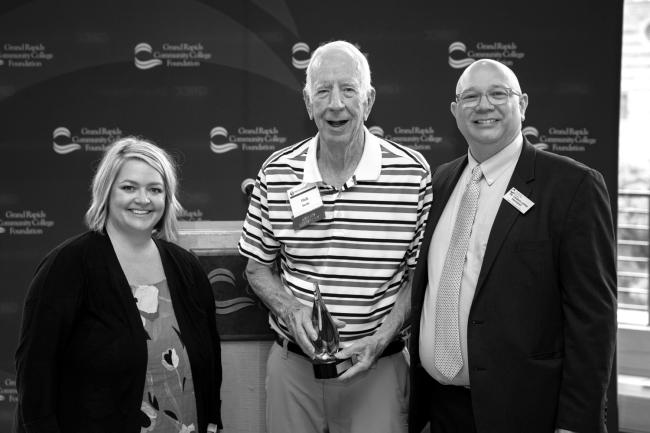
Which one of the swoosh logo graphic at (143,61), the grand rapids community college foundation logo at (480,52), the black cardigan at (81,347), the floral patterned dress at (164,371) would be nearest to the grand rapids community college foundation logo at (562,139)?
the grand rapids community college foundation logo at (480,52)

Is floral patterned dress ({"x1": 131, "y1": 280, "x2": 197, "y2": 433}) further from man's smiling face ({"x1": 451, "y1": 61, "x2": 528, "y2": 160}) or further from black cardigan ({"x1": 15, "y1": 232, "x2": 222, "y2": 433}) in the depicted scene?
man's smiling face ({"x1": 451, "y1": 61, "x2": 528, "y2": 160})

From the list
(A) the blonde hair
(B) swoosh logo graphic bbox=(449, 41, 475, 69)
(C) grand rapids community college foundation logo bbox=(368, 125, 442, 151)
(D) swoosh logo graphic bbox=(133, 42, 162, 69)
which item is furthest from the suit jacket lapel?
(D) swoosh logo graphic bbox=(133, 42, 162, 69)

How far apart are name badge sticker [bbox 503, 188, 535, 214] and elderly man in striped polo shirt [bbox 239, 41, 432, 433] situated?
35 centimetres

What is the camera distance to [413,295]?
2354mm

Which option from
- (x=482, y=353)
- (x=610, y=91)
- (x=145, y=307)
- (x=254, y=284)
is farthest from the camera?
(x=610, y=91)

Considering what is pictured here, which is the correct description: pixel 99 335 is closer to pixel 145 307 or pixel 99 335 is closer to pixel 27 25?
pixel 145 307

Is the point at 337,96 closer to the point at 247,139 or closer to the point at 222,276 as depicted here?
the point at 222,276

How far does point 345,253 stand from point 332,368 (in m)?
0.39

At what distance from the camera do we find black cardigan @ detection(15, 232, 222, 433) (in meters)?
2.13

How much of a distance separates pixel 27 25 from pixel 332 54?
357cm

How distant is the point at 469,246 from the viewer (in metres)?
2.24

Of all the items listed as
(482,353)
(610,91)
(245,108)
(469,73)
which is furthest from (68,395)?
(610,91)

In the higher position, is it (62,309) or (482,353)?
(62,309)

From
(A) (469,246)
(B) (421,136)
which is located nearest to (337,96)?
(A) (469,246)
